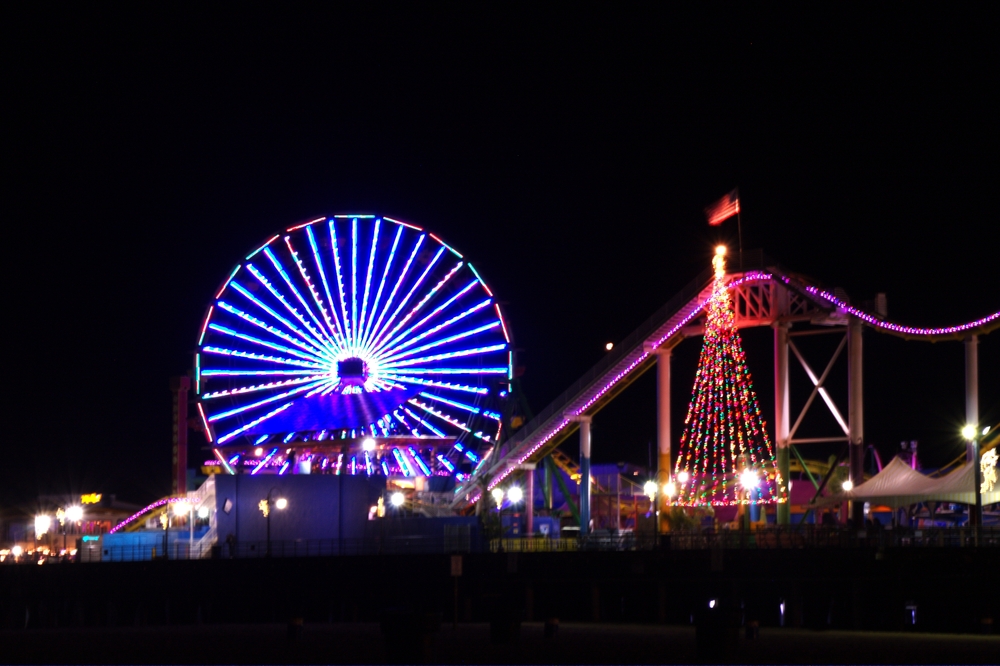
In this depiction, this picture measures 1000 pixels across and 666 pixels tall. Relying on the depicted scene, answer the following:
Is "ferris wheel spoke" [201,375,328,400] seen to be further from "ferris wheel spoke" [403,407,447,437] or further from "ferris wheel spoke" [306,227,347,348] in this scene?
"ferris wheel spoke" [403,407,447,437]

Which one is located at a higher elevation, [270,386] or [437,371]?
[437,371]

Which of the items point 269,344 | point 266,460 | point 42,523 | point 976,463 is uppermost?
point 269,344

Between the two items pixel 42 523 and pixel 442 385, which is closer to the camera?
pixel 442 385

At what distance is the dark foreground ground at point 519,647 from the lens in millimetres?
29250

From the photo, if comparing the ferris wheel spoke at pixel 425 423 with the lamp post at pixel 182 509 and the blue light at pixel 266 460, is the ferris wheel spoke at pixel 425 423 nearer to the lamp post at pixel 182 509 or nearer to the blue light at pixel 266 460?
the blue light at pixel 266 460

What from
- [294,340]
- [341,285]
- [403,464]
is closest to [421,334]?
[341,285]

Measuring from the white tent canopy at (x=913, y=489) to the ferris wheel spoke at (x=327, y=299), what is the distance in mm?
27178

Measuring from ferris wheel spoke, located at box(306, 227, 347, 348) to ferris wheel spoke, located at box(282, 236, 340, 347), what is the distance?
90 mm

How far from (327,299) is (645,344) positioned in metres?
17.0

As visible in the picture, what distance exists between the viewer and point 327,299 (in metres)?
69.7

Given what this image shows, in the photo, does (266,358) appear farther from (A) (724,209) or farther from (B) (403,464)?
(A) (724,209)

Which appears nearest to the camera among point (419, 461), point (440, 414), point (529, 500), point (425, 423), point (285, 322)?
point (529, 500)

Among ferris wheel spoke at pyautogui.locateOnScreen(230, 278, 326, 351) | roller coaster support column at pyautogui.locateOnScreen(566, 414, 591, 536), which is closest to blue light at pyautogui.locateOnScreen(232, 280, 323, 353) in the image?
ferris wheel spoke at pyautogui.locateOnScreen(230, 278, 326, 351)

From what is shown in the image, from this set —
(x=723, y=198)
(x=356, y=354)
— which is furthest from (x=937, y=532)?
(x=356, y=354)
